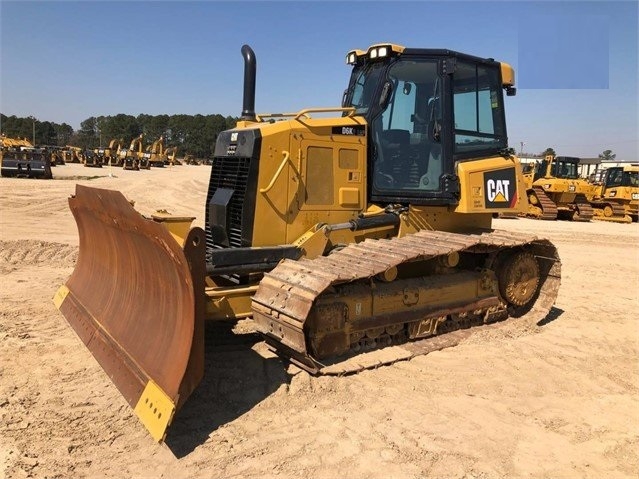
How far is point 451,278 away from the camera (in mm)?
5973

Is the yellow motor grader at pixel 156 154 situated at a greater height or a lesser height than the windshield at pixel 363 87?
greater

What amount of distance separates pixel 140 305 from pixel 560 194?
21329 mm

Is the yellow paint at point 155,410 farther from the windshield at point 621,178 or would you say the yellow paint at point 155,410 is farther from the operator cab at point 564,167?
the windshield at point 621,178

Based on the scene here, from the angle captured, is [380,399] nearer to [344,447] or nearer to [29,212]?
[344,447]

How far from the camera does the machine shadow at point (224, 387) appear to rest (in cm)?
383

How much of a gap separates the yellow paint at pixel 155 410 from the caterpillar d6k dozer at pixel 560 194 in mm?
20542

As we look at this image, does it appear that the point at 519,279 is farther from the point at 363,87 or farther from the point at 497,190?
the point at 363,87

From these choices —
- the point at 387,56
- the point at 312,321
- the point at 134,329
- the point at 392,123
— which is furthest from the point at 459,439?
the point at 387,56

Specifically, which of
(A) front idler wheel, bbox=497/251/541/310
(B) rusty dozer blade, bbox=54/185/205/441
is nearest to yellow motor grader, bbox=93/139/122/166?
(B) rusty dozer blade, bbox=54/185/205/441

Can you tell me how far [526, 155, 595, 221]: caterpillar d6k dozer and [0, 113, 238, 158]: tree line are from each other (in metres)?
69.5

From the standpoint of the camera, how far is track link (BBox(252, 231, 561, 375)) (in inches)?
177

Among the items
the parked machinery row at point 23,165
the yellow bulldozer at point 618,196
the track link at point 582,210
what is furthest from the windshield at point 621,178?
the parked machinery row at point 23,165

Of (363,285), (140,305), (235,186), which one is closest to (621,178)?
(363,285)

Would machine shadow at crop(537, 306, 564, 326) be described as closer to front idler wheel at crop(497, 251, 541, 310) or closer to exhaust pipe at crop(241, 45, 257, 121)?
front idler wheel at crop(497, 251, 541, 310)
